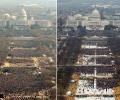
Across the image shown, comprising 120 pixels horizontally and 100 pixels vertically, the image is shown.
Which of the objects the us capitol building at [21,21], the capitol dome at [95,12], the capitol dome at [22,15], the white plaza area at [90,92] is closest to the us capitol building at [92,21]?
the capitol dome at [95,12]

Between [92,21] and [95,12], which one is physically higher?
[95,12]

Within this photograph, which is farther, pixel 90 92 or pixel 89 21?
pixel 89 21

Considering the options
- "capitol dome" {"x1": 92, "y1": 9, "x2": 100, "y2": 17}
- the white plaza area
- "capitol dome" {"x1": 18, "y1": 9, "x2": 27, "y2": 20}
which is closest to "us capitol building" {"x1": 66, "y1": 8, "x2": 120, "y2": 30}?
"capitol dome" {"x1": 92, "y1": 9, "x2": 100, "y2": 17}

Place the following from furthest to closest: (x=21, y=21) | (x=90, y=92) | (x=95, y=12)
Result: (x=21, y=21) < (x=95, y=12) < (x=90, y=92)

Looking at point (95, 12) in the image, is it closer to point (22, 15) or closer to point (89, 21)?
point (89, 21)

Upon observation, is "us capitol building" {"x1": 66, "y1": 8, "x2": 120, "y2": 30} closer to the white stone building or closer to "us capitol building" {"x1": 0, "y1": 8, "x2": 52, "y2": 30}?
the white stone building

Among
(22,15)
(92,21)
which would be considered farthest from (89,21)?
(22,15)

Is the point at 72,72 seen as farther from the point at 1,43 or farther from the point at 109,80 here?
the point at 1,43
